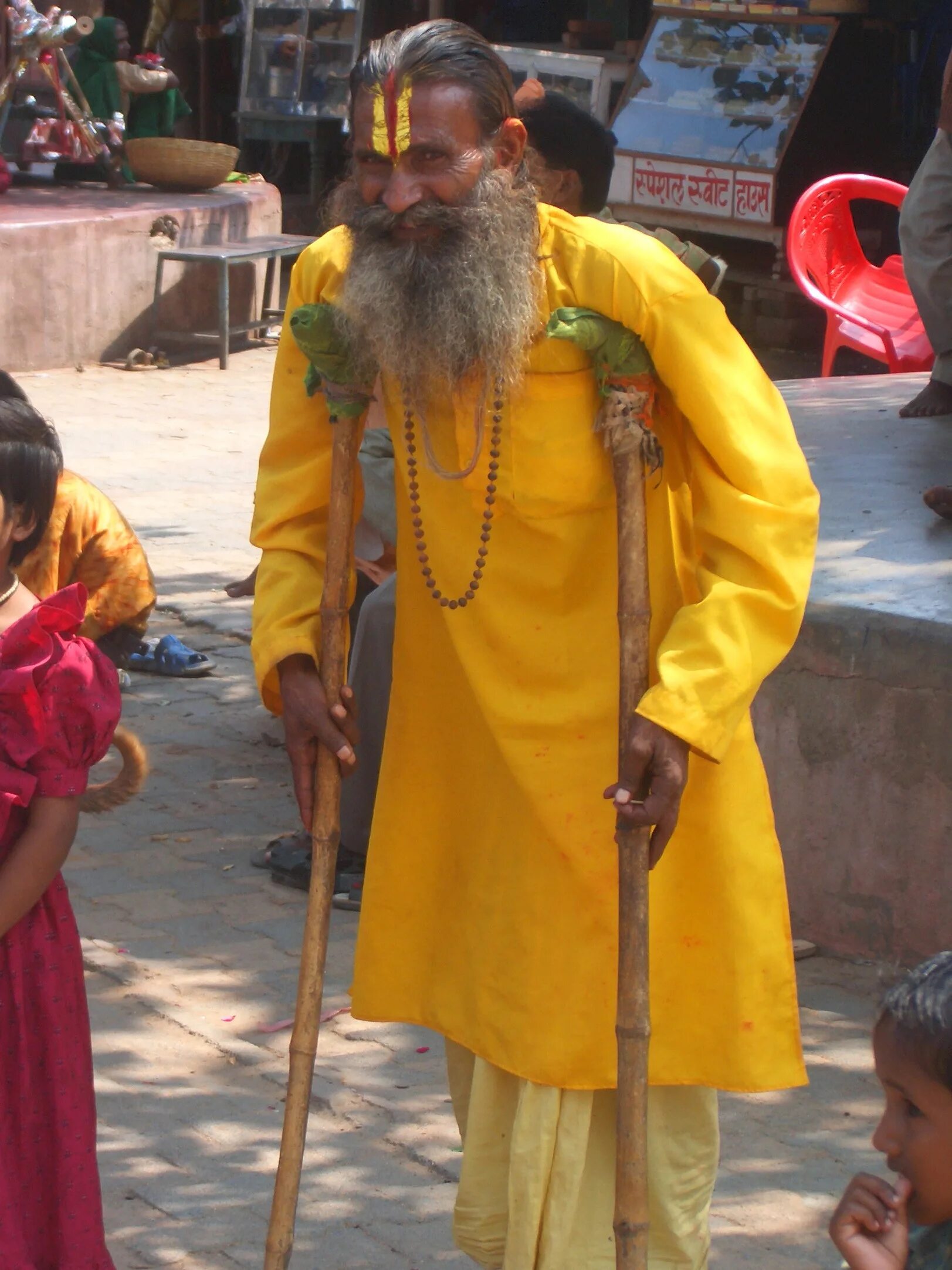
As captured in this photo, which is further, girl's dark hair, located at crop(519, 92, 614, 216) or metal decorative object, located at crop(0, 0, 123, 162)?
metal decorative object, located at crop(0, 0, 123, 162)

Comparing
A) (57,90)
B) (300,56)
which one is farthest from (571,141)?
(300,56)

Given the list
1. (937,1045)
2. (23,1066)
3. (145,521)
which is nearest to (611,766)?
(937,1045)

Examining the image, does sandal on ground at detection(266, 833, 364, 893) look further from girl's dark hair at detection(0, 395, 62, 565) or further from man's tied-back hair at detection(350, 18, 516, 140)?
man's tied-back hair at detection(350, 18, 516, 140)

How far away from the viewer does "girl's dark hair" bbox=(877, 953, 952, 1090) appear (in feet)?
6.26

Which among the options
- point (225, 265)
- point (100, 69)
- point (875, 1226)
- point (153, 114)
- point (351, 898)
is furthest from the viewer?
point (153, 114)

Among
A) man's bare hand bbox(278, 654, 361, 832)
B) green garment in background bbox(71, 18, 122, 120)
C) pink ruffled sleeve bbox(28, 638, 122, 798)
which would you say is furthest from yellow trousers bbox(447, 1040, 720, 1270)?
green garment in background bbox(71, 18, 122, 120)

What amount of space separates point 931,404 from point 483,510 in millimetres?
4130

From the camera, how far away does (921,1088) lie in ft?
6.32

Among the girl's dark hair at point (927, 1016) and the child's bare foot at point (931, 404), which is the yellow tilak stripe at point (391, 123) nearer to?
the girl's dark hair at point (927, 1016)

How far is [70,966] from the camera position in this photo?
2.78 m

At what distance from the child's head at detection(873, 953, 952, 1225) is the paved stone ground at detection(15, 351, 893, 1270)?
764mm

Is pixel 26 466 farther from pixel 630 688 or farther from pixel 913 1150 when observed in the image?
pixel 913 1150

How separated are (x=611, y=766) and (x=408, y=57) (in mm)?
1062

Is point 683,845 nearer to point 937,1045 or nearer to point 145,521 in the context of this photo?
point 937,1045
